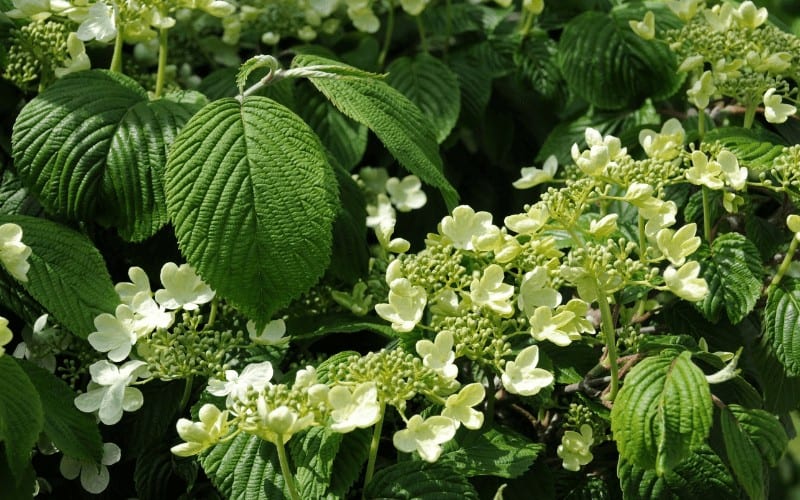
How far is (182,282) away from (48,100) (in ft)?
0.94

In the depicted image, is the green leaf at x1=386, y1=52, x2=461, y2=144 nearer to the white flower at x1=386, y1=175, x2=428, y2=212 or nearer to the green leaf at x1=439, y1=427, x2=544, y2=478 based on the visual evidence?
the white flower at x1=386, y1=175, x2=428, y2=212

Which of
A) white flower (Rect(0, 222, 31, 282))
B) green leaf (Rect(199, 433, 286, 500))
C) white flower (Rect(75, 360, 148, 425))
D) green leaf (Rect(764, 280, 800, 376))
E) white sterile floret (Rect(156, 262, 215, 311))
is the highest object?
white flower (Rect(0, 222, 31, 282))

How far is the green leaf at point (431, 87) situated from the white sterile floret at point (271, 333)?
49cm

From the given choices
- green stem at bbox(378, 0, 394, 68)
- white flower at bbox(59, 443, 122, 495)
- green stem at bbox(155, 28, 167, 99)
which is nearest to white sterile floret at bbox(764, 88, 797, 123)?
green stem at bbox(378, 0, 394, 68)

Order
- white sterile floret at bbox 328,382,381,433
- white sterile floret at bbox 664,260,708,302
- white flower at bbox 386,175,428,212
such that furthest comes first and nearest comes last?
white flower at bbox 386,175,428,212 < white sterile floret at bbox 664,260,708,302 < white sterile floret at bbox 328,382,381,433

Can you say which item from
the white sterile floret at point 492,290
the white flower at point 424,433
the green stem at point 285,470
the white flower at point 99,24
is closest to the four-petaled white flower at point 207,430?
the green stem at point 285,470

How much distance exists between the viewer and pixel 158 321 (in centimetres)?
104

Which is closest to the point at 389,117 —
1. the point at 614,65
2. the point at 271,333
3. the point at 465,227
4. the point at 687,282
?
the point at 465,227

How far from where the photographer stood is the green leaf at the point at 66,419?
1.04 meters

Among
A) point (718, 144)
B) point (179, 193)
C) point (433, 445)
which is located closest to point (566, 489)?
point (433, 445)

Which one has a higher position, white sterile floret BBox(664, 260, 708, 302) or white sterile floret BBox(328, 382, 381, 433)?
white sterile floret BBox(664, 260, 708, 302)

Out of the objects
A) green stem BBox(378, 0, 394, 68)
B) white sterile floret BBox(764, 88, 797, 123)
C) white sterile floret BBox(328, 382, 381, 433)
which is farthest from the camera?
green stem BBox(378, 0, 394, 68)

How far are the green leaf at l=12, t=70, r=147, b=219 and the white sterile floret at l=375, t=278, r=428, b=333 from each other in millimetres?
362

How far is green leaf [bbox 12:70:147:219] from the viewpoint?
1.14 m
